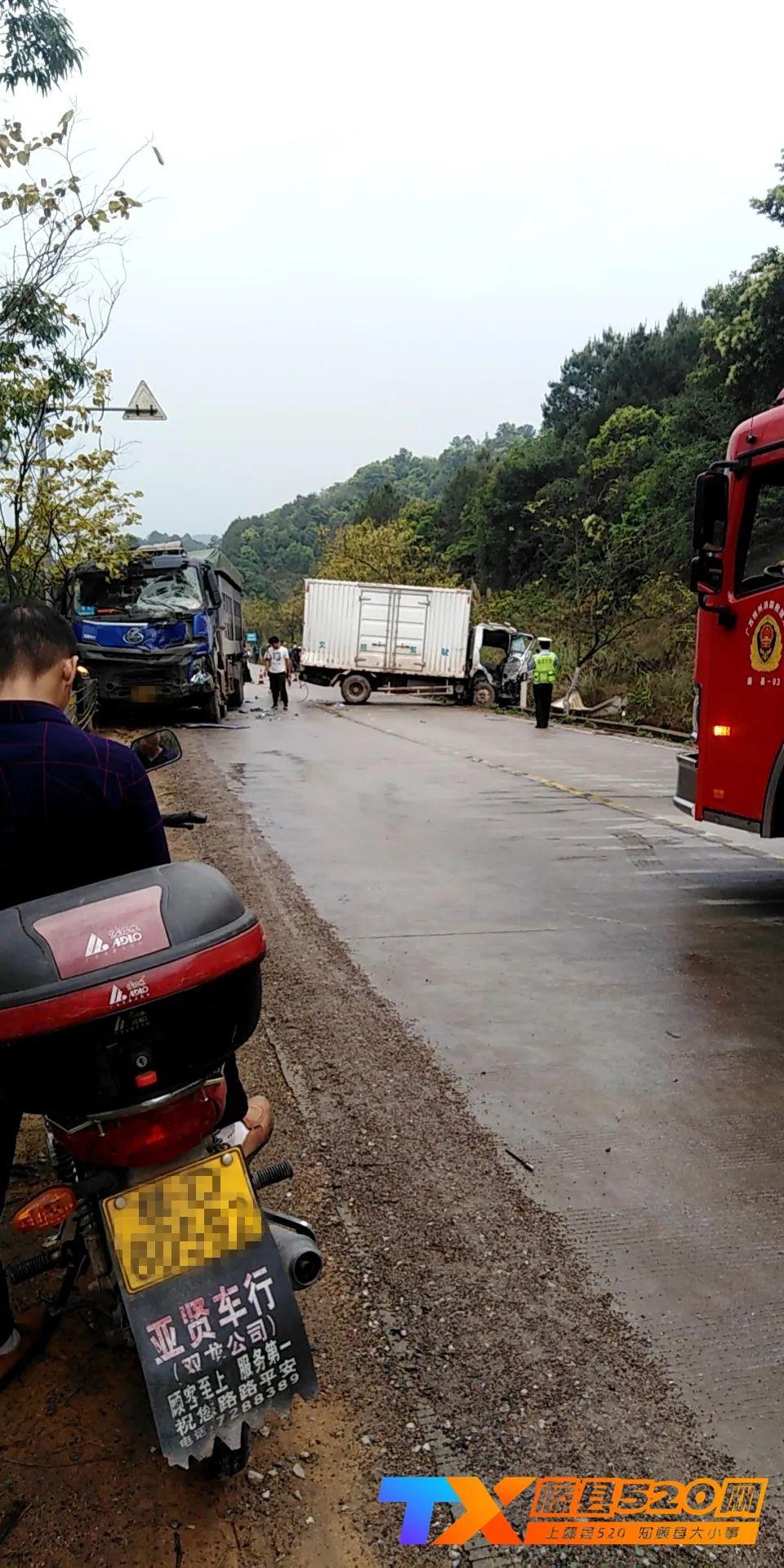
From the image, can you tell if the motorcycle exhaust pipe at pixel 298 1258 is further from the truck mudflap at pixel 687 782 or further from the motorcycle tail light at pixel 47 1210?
the truck mudflap at pixel 687 782

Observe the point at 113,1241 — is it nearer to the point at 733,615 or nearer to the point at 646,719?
the point at 733,615

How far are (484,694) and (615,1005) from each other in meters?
24.3

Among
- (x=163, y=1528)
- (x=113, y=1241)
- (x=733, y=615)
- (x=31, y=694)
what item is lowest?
(x=163, y=1528)

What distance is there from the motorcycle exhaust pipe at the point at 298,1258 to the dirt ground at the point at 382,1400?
0.46 m

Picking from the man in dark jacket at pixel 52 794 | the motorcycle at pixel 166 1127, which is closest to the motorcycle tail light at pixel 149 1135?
the motorcycle at pixel 166 1127

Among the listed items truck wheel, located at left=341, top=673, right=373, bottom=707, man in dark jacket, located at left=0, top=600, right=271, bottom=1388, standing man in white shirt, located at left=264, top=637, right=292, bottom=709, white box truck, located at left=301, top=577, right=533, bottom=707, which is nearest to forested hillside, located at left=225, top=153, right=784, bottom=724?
white box truck, located at left=301, top=577, right=533, bottom=707

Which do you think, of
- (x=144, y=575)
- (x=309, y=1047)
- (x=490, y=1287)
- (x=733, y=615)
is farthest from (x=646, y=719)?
(x=490, y=1287)

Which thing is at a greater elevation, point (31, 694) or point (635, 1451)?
point (31, 694)

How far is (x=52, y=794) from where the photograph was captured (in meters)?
2.38

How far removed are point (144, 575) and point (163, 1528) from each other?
18.0 metres

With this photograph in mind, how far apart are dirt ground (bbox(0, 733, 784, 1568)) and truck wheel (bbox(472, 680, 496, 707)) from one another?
2547 cm

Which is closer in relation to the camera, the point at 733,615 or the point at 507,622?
the point at 733,615

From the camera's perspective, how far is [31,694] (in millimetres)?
2484

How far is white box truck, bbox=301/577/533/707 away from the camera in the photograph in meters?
28.9
